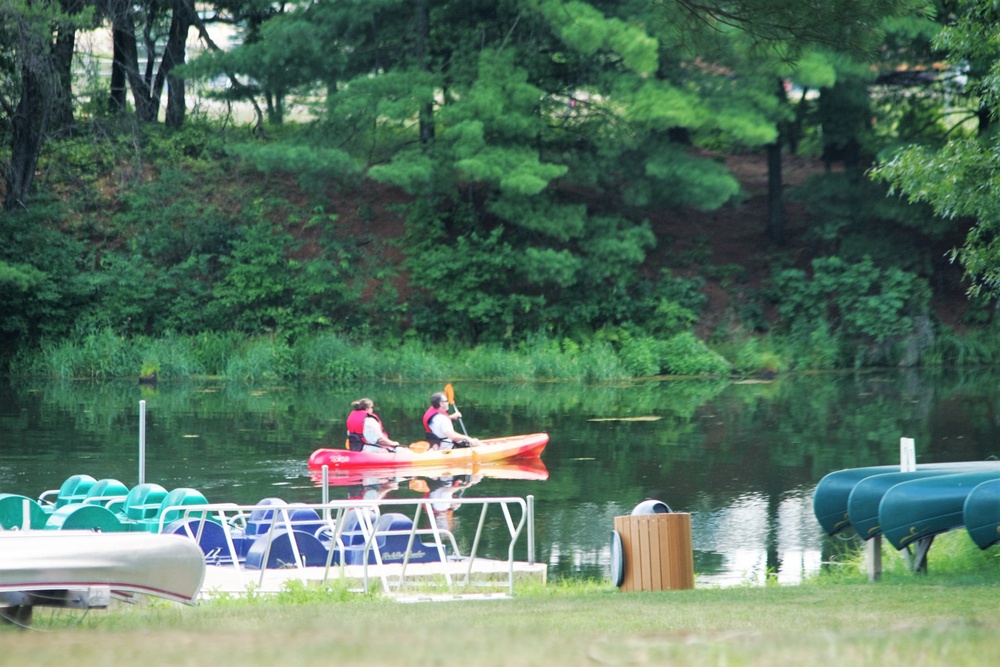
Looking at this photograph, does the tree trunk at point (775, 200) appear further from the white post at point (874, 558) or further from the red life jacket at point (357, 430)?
the white post at point (874, 558)

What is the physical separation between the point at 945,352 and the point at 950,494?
25.5 meters

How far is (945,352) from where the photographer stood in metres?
33.2

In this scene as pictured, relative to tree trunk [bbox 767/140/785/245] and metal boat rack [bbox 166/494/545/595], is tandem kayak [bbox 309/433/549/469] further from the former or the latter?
tree trunk [bbox 767/140/785/245]

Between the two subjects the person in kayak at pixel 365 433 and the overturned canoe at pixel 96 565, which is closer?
the overturned canoe at pixel 96 565

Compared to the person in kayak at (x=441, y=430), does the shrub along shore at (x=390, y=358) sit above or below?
above

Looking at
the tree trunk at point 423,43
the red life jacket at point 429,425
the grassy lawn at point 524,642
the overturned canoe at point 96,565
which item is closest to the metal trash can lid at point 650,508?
the grassy lawn at point 524,642

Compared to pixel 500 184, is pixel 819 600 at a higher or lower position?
lower

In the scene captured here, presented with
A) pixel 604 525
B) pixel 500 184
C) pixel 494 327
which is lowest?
pixel 604 525

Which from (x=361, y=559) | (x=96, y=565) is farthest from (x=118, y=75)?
(x=96, y=565)

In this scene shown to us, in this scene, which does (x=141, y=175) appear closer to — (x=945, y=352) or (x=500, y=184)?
(x=500, y=184)

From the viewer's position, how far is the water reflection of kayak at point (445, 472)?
17047 mm

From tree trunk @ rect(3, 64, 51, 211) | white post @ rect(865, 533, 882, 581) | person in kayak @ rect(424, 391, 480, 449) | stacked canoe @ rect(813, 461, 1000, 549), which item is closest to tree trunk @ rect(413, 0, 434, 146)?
tree trunk @ rect(3, 64, 51, 211)

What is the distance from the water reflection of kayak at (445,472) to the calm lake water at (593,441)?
0.12m

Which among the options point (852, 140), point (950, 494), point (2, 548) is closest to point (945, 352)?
point (852, 140)
